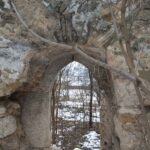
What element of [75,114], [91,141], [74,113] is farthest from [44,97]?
[74,113]

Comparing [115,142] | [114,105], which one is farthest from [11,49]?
[115,142]

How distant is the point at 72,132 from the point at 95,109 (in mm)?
1637

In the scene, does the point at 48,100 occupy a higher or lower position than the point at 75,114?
higher

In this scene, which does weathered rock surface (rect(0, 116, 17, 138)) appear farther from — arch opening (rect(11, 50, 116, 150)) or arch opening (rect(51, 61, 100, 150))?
arch opening (rect(51, 61, 100, 150))

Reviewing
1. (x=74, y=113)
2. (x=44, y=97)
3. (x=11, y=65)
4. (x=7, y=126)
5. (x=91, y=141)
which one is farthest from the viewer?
(x=74, y=113)

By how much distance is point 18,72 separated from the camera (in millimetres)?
2826

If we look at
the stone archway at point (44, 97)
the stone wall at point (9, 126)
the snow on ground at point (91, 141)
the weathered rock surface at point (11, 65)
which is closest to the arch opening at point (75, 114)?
the snow on ground at point (91, 141)

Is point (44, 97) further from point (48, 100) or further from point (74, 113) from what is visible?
point (74, 113)

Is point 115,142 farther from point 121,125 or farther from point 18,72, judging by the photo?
point 18,72

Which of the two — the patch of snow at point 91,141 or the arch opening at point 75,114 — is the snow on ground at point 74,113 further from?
the patch of snow at point 91,141

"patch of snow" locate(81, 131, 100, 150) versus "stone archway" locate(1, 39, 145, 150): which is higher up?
"stone archway" locate(1, 39, 145, 150)

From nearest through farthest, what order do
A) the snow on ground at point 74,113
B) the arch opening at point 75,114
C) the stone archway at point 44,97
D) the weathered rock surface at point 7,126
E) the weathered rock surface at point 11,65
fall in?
the weathered rock surface at point 11,65 → the weathered rock surface at point 7,126 → the stone archway at point 44,97 → the arch opening at point 75,114 → the snow on ground at point 74,113

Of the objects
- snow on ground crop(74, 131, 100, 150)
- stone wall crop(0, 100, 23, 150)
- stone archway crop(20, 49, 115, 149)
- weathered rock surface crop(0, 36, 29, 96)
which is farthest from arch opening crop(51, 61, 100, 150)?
weathered rock surface crop(0, 36, 29, 96)

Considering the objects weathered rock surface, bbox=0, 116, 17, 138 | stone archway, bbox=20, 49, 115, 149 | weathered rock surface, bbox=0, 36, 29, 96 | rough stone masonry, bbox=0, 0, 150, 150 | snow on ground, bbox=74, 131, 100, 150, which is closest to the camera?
rough stone masonry, bbox=0, 0, 150, 150
